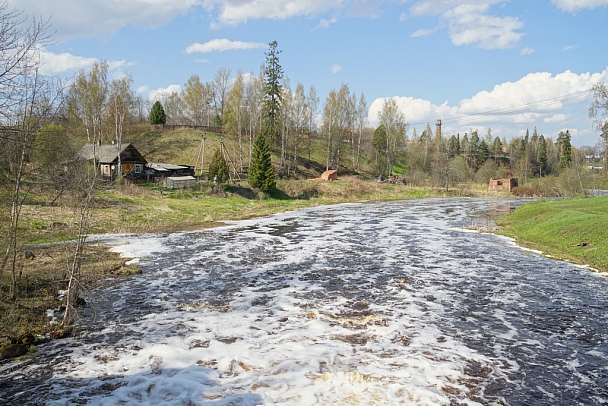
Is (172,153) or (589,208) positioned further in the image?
(172,153)

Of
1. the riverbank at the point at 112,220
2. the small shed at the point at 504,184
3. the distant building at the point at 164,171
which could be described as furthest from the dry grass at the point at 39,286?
the small shed at the point at 504,184

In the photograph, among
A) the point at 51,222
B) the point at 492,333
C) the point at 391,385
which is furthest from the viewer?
the point at 51,222

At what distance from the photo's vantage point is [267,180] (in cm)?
4844

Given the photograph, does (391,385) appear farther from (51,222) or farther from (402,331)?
(51,222)

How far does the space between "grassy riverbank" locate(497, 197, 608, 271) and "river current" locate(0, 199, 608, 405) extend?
64.5 inches

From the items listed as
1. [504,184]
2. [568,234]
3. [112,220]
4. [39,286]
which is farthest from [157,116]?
[39,286]

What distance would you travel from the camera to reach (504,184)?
74.4 metres

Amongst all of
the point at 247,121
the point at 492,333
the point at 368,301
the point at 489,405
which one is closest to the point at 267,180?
the point at 247,121

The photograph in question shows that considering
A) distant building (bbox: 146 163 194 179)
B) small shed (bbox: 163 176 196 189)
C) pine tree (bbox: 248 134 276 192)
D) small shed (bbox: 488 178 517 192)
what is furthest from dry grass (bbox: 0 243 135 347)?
small shed (bbox: 488 178 517 192)

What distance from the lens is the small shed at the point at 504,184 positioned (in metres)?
73.5

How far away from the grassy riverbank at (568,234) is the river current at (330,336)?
1.64 metres

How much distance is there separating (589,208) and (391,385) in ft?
97.3

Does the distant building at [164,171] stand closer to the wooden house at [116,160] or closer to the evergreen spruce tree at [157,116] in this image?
the wooden house at [116,160]

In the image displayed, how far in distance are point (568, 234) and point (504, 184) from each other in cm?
5476
